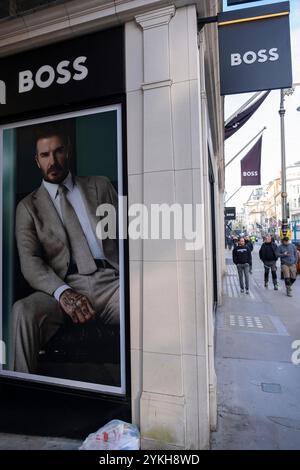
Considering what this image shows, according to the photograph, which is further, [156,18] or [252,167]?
[252,167]

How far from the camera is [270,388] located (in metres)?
4.29

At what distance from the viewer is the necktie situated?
362 centimetres

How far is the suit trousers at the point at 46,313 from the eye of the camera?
138 inches

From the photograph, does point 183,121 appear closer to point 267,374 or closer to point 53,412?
point 53,412

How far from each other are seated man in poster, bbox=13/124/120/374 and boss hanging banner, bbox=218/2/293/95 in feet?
6.25

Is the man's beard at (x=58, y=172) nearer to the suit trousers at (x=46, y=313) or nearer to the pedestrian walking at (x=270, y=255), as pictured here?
the suit trousers at (x=46, y=313)

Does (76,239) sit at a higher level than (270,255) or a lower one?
higher

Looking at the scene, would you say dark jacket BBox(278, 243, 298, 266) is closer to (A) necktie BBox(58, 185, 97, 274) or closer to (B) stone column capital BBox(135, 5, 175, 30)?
(A) necktie BBox(58, 185, 97, 274)

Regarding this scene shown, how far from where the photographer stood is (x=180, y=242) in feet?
10.4

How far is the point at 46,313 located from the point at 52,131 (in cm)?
218

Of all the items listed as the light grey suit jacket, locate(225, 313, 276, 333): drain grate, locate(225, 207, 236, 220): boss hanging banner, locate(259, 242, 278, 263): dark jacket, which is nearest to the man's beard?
the light grey suit jacket

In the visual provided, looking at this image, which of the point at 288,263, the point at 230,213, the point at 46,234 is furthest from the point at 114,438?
the point at 230,213

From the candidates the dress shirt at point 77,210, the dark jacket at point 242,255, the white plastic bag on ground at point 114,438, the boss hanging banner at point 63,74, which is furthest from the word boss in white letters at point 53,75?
the dark jacket at point 242,255

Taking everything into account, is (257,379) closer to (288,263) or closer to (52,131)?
(52,131)
